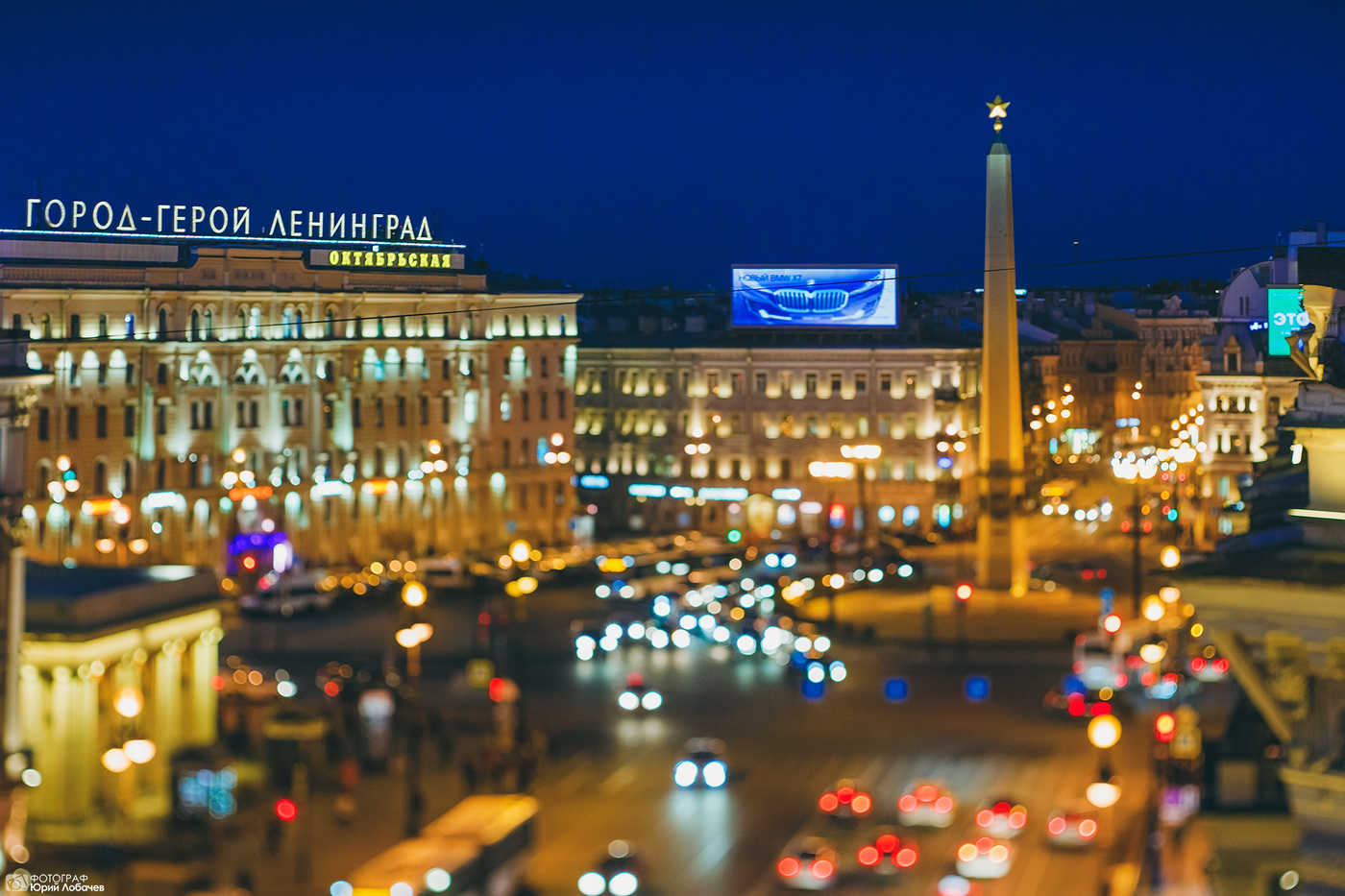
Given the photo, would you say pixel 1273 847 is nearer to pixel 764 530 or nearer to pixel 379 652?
pixel 379 652

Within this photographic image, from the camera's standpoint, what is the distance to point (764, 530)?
88.5m

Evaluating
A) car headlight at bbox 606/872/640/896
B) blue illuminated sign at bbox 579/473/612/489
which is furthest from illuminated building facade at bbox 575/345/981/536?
car headlight at bbox 606/872/640/896

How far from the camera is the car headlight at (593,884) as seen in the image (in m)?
26.7

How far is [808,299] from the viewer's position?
8794 centimetres

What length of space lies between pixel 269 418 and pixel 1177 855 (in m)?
48.2

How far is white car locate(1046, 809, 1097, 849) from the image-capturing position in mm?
29562

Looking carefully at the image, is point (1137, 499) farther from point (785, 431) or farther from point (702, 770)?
point (785, 431)

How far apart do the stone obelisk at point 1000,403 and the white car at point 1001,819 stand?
29.9m

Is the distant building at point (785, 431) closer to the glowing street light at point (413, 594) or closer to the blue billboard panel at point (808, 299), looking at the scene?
the blue billboard panel at point (808, 299)

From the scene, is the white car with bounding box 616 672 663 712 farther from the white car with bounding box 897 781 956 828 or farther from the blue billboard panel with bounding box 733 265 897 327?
the blue billboard panel with bounding box 733 265 897 327

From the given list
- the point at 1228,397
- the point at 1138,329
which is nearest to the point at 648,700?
the point at 1228,397

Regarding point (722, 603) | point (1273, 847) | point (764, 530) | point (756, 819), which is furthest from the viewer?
point (764, 530)

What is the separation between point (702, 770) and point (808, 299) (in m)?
55.2

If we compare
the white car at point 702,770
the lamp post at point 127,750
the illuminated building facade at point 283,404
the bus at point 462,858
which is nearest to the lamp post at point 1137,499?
the illuminated building facade at point 283,404
